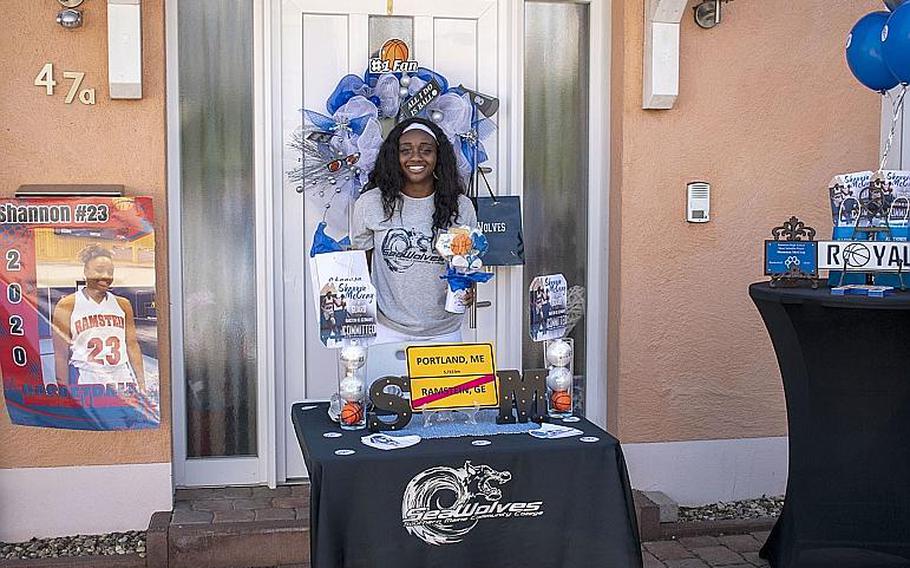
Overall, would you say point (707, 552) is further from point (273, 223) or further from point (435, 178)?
point (273, 223)

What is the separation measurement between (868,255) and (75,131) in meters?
3.02

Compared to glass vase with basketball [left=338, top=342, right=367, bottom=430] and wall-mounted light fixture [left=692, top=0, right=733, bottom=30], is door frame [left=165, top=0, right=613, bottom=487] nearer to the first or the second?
wall-mounted light fixture [left=692, top=0, right=733, bottom=30]

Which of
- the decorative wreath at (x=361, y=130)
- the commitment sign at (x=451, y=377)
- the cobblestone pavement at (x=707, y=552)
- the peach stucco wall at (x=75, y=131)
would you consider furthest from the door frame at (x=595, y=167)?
the commitment sign at (x=451, y=377)

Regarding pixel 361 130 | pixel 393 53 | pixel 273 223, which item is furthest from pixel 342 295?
pixel 393 53

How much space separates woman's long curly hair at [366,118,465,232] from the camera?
4.12 metres

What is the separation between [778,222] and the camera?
4820mm

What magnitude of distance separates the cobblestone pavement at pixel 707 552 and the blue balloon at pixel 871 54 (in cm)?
191

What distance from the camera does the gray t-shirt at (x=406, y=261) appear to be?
409 centimetres

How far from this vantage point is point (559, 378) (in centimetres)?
319

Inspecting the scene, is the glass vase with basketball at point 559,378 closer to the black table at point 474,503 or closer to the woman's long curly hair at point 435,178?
the black table at point 474,503

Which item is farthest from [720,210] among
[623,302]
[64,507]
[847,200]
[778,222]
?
[64,507]

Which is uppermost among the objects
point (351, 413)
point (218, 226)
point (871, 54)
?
point (871, 54)

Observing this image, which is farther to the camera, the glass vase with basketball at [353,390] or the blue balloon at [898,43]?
the blue balloon at [898,43]

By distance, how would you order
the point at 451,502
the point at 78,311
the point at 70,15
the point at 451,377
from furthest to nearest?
1. the point at 78,311
2. the point at 70,15
3. the point at 451,377
4. the point at 451,502
